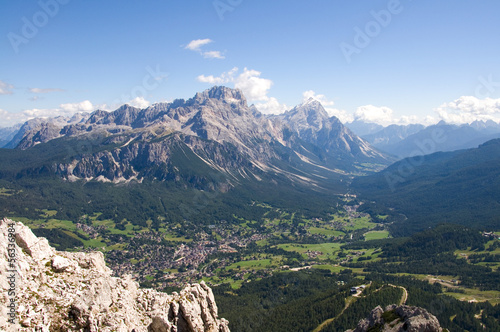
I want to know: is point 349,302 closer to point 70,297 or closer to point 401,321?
point 401,321

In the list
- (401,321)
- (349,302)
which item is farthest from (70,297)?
(349,302)

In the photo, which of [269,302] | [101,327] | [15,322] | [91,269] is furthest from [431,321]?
[269,302]

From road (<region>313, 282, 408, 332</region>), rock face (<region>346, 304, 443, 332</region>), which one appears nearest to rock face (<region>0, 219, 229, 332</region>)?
rock face (<region>346, 304, 443, 332</region>)

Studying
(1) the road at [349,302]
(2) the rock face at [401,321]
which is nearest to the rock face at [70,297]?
(2) the rock face at [401,321]

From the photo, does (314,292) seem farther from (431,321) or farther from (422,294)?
(431,321)

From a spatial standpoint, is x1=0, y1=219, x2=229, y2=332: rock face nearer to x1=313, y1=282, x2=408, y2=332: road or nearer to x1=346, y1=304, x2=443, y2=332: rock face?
x1=346, y1=304, x2=443, y2=332: rock face

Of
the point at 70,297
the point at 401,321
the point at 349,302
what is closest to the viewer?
the point at 70,297
